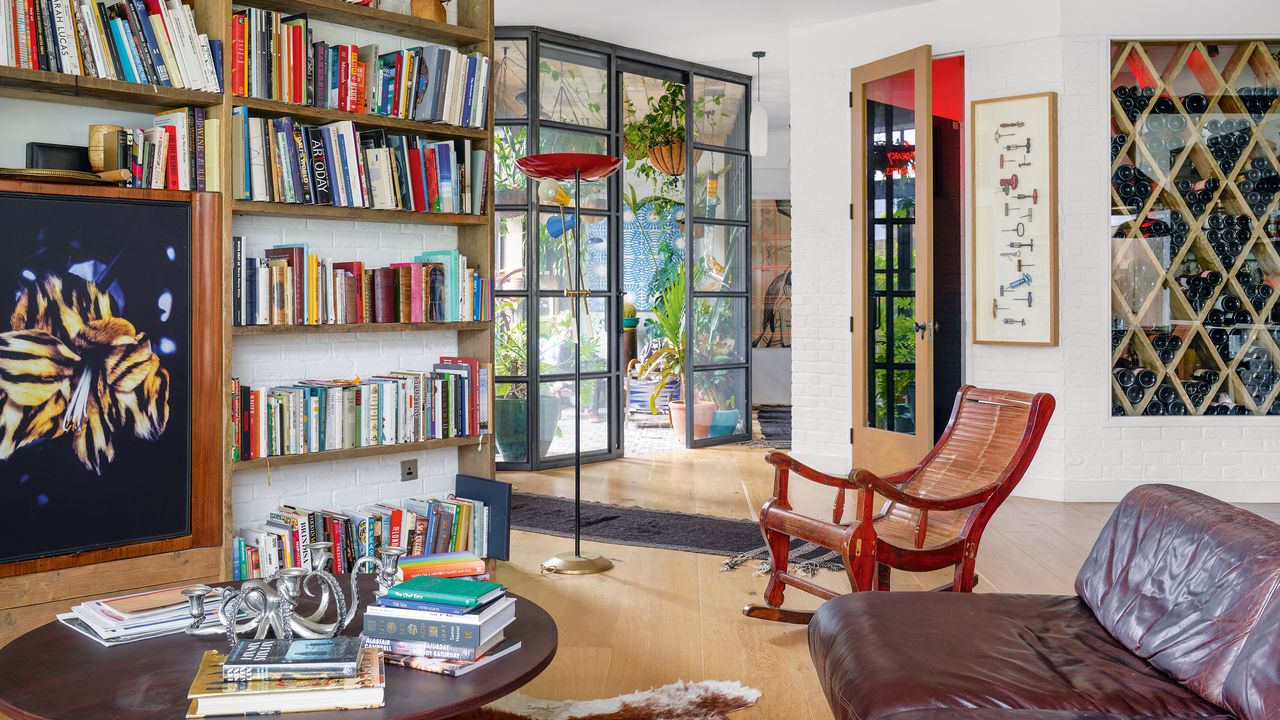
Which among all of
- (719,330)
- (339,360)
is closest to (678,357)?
(719,330)

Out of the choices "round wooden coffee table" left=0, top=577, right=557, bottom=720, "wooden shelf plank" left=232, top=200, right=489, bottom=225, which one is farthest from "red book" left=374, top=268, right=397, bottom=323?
"round wooden coffee table" left=0, top=577, right=557, bottom=720

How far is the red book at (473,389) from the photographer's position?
13.4 ft

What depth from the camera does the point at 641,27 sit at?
658 cm

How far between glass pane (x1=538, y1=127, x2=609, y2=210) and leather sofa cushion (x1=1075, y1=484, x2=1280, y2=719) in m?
4.83

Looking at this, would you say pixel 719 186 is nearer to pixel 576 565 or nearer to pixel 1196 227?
pixel 1196 227

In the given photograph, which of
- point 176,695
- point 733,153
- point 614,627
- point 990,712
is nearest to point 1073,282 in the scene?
point 733,153

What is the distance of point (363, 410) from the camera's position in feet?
12.3

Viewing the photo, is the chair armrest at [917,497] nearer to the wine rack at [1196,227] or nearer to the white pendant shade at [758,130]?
the wine rack at [1196,227]

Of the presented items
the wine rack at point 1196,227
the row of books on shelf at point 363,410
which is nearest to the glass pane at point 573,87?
the row of books on shelf at point 363,410

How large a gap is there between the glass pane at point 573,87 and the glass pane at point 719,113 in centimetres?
97

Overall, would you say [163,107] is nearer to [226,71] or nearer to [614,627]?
[226,71]

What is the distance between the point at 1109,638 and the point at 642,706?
3.93 feet

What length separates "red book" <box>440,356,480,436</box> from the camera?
4.09 metres

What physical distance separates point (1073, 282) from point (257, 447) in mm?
4444
